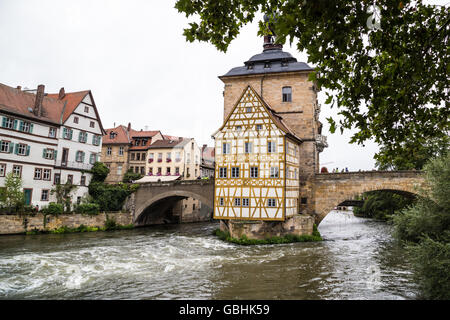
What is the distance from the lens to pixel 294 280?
11.7 meters

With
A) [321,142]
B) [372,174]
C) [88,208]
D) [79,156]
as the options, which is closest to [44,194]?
[88,208]

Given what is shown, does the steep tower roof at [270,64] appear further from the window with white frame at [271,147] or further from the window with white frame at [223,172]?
the window with white frame at [223,172]

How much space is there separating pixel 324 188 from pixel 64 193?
21697 mm

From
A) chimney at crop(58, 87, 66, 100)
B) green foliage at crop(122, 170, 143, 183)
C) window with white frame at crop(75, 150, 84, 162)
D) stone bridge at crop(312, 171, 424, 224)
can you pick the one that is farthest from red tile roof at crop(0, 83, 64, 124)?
stone bridge at crop(312, 171, 424, 224)

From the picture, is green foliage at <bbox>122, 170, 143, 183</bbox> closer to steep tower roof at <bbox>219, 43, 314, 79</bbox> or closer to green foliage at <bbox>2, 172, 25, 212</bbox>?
green foliage at <bbox>2, 172, 25, 212</bbox>

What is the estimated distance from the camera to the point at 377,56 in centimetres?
570

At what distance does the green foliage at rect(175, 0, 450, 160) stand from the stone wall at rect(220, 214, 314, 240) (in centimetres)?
1507

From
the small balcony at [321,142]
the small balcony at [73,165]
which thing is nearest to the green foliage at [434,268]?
the small balcony at [321,142]

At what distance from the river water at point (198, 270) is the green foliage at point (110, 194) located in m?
8.23

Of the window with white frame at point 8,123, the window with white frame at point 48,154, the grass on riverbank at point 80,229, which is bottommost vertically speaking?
the grass on riverbank at point 80,229

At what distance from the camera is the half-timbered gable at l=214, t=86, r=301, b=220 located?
819 inches

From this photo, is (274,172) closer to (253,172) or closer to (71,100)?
(253,172)

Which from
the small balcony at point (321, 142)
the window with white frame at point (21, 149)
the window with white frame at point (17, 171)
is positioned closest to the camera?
the window with white frame at point (17, 171)

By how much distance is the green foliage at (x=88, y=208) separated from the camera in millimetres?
26084
